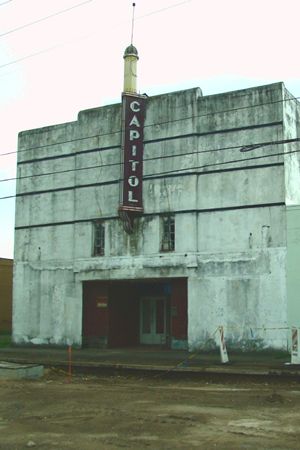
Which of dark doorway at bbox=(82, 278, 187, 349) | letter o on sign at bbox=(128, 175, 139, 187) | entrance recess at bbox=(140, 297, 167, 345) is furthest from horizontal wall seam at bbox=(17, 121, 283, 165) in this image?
entrance recess at bbox=(140, 297, 167, 345)

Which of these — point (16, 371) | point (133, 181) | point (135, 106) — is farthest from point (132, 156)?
point (16, 371)

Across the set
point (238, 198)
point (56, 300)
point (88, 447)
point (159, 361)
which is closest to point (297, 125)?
point (238, 198)

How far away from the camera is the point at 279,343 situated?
23062 millimetres

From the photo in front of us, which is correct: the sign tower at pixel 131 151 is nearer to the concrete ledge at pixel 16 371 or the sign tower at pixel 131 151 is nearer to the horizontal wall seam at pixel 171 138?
the horizontal wall seam at pixel 171 138

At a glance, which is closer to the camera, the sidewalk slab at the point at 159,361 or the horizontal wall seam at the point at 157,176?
the sidewalk slab at the point at 159,361

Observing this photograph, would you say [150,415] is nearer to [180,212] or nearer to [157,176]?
[180,212]

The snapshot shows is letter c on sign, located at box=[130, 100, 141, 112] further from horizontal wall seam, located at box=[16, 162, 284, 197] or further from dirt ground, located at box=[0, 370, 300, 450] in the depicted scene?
dirt ground, located at box=[0, 370, 300, 450]

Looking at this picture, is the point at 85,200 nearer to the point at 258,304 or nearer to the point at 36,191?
the point at 36,191

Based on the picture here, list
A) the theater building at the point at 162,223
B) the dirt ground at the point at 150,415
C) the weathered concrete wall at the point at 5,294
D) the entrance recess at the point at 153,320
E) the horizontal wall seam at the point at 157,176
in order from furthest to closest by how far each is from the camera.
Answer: the weathered concrete wall at the point at 5,294, the entrance recess at the point at 153,320, the horizontal wall seam at the point at 157,176, the theater building at the point at 162,223, the dirt ground at the point at 150,415

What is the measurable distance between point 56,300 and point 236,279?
8.70 metres

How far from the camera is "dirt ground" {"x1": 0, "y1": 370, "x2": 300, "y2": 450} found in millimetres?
9875

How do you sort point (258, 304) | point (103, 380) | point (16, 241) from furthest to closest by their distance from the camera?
1. point (16, 241)
2. point (258, 304)
3. point (103, 380)

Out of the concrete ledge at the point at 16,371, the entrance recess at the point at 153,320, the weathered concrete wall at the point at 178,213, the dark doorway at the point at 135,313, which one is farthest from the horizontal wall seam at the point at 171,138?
the concrete ledge at the point at 16,371

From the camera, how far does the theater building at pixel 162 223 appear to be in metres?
24.0
